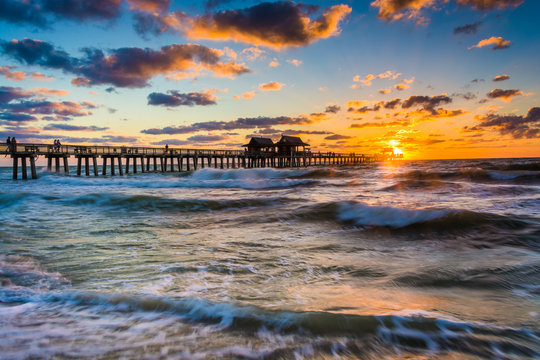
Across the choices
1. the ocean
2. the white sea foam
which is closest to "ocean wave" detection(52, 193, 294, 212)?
the ocean

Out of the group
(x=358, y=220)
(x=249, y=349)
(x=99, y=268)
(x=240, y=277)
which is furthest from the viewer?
(x=358, y=220)

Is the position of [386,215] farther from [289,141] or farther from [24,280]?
[289,141]

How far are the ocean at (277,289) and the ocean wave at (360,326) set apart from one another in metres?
0.01

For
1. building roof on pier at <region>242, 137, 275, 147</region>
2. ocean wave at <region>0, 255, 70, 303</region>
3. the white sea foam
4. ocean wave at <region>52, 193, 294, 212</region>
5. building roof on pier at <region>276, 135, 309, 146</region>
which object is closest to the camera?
ocean wave at <region>0, 255, 70, 303</region>

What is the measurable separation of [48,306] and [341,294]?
3.20m

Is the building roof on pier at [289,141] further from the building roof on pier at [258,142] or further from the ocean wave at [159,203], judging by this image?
the ocean wave at [159,203]

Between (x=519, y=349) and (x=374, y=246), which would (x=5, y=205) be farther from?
(x=519, y=349)

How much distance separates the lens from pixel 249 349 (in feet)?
7.59

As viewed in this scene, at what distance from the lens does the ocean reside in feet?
7.89

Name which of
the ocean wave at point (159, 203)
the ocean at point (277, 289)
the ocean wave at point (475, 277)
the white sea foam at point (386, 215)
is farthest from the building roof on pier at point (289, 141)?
the ocean wave at point (475, 277)

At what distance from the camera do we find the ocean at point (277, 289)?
7.89ft

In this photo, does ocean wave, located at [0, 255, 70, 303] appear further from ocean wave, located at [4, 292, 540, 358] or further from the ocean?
ocean wave, located at [4, 292, 540, 358]

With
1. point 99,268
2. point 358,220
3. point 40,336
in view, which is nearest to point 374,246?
point 358,220

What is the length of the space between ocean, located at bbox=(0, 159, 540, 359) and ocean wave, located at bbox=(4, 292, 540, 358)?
0.04ft
